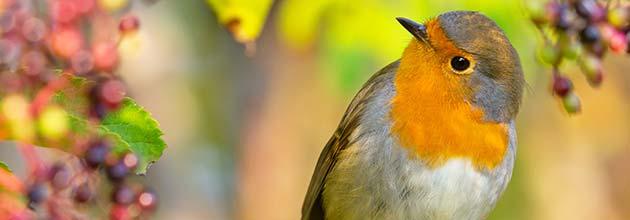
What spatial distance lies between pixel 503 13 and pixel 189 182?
14.6ft

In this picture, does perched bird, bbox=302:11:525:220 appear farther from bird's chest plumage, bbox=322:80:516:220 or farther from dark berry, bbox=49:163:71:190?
dark berry, bbox=49:163:71:190

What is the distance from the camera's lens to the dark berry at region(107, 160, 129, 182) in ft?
7.20

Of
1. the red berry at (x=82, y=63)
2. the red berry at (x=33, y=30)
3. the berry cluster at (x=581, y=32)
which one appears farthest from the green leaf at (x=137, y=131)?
the berry cluster at (x=581, y=32)

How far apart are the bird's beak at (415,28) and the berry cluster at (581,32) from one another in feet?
1.84

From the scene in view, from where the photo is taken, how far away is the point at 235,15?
3.15 m

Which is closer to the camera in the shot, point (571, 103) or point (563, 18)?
point (563, 18)

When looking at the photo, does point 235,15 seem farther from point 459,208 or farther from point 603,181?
point 603,181

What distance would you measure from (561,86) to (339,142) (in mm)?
1318

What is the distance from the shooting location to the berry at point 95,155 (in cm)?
215

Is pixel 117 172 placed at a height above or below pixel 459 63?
above

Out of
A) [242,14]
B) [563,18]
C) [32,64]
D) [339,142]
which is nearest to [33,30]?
[32,64]

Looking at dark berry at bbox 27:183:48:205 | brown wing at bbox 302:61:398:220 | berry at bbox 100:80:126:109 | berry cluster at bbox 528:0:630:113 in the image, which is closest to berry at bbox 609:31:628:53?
berry cluster at bbox 528:0:630:113

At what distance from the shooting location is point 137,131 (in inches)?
92.9

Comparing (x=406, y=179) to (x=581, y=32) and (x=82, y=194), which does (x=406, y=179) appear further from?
(x=82, y=194)
